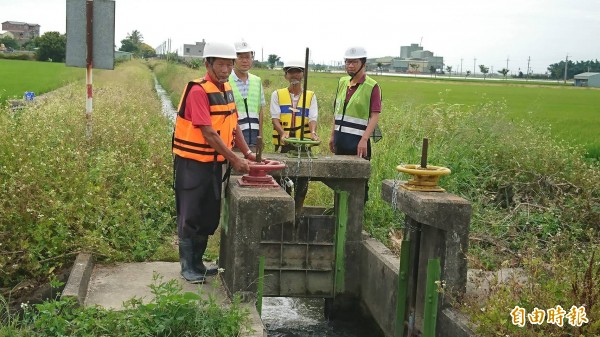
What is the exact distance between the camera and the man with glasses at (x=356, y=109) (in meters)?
6.91

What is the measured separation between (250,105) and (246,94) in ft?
0.38

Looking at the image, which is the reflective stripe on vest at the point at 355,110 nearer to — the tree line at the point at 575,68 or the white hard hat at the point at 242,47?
the white hard hat at the point at 242,47

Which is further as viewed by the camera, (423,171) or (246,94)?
(246,94)

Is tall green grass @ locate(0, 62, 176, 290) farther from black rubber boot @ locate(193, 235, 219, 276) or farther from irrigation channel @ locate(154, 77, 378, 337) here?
irrigation channel @ locate(154, 77, 378, 337)

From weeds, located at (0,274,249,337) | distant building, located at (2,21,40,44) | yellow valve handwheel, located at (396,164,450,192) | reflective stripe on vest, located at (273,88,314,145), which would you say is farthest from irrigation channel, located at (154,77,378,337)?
distant building, located at (2,21,40,44)

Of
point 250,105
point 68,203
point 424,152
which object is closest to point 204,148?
point 424,152

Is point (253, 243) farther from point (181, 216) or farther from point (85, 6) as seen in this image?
point (85, 6)

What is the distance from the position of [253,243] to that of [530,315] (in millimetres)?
1905

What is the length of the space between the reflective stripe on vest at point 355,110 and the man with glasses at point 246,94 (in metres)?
0.83

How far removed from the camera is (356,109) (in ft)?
23.1

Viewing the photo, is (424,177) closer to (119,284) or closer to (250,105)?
(250,105)

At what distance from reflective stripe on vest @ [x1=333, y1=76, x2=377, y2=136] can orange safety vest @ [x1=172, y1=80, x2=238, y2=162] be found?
6.63ft

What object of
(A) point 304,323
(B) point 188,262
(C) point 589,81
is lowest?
(A) point 304,323

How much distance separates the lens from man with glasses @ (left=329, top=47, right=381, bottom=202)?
272 inches
